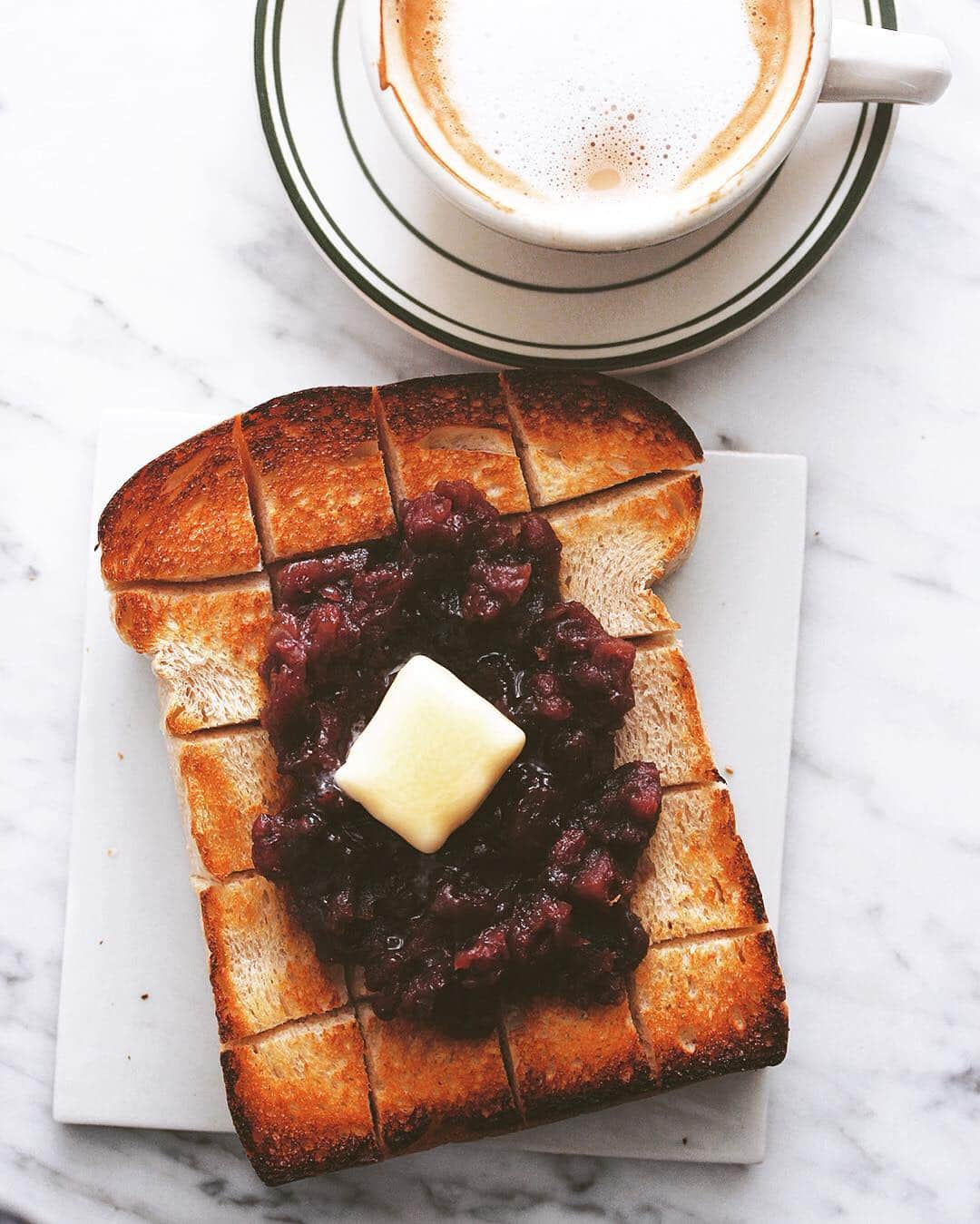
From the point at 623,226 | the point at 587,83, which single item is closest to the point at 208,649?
the point at 623,226

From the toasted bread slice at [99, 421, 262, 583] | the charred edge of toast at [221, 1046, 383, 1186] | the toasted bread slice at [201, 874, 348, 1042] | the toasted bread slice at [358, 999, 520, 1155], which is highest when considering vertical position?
the toasted bread slice at [99, 421, 262, 583]

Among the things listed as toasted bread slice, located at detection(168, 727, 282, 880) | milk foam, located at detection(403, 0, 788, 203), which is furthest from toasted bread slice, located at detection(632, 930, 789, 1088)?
milk foam, located at detection(403, 0, 788, 203)

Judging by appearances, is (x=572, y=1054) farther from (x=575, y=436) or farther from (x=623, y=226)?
(x=623, y=226)

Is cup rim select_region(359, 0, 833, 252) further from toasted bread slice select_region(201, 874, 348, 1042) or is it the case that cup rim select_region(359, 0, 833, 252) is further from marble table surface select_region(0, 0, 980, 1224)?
toasted bread slice select_region(201, 874, 348, 1042)

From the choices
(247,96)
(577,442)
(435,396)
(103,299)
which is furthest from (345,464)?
(247,96)

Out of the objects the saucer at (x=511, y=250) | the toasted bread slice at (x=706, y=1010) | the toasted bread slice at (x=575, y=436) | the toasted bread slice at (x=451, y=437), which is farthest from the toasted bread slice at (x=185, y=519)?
the toasted bread slice at (x=706, y=1010)

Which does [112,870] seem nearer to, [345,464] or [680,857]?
[345,464]

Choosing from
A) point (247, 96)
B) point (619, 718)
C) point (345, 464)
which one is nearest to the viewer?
point (619, 718)
